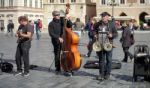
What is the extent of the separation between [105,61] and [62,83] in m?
1.33

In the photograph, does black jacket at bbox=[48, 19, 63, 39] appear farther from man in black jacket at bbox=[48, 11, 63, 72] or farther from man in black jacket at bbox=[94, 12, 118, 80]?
man in black jacket at bbox=[94, 12, 118, 80]

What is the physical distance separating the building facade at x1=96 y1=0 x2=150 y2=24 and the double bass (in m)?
61.4

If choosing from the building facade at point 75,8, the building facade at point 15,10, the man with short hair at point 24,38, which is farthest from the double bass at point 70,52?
the building facade at point 75,8

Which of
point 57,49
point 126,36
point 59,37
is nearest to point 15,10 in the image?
point 126,36

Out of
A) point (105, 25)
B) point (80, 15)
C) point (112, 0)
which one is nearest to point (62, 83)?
point (105, 25)

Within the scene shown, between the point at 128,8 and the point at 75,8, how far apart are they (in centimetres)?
883

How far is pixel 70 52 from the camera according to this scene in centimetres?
1316

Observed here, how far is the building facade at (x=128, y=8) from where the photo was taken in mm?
74375

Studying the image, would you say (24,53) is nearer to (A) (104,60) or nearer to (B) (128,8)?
(A) (104,60)

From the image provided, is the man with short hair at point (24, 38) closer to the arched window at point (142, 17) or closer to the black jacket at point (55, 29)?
the black jacket at point (55, 29)

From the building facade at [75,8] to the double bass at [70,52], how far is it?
204 ft

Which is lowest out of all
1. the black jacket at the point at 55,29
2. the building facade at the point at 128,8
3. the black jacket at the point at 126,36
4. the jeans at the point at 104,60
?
the jeans at the point at 104,60

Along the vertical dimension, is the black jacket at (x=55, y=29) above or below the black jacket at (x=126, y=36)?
above

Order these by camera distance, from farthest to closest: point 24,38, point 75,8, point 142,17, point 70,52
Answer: point 75,8
point 142,17
point 24,38
point 70,52
